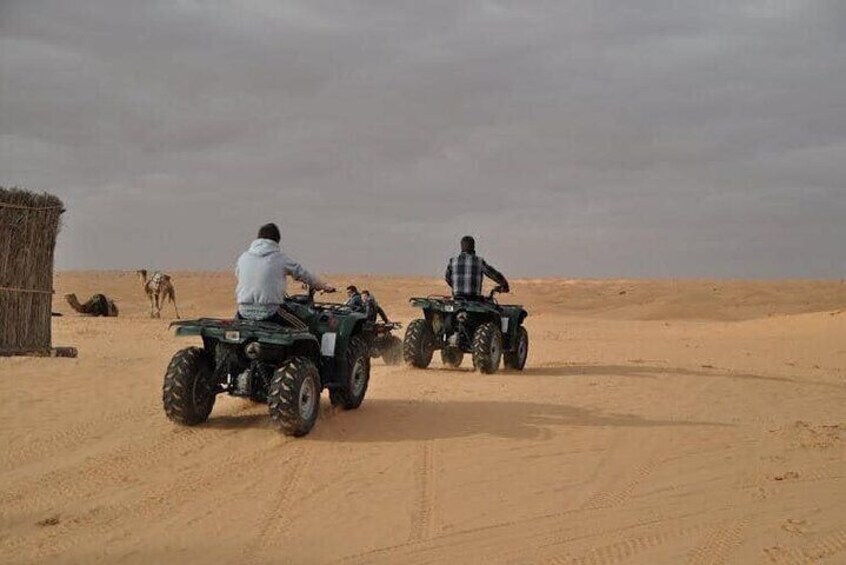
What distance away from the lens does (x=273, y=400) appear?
7461mm

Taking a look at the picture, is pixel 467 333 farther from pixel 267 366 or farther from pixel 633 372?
pixel 267 366

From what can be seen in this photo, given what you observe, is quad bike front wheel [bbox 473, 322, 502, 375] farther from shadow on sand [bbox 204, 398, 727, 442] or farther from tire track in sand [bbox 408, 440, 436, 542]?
tire track in sand [bbox 408, 440, 436, 542]

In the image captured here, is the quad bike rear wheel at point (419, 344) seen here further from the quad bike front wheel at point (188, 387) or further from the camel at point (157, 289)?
the camel at point (157, 289)

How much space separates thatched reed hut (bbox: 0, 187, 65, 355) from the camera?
534 inches

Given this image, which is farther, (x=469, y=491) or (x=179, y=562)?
(x=469, y=491)

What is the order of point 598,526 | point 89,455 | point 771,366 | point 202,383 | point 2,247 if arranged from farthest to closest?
point 771,366 → point 2,247 → point 202,383 → point 89,455 → point 598,526

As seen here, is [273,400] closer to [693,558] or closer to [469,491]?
[469,491]

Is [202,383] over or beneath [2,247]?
beneath

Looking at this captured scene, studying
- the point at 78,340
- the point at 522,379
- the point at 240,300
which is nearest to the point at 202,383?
the point at 240,300

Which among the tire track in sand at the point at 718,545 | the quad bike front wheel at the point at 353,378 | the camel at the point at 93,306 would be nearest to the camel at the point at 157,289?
the camel at the point at 93,306

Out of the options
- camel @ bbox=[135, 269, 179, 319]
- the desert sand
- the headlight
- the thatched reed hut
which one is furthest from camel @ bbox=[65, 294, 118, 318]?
the headlight

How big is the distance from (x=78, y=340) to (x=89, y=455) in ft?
41.0

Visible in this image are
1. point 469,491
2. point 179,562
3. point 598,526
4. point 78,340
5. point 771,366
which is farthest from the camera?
point 78,340

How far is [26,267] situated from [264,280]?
7578 mm
